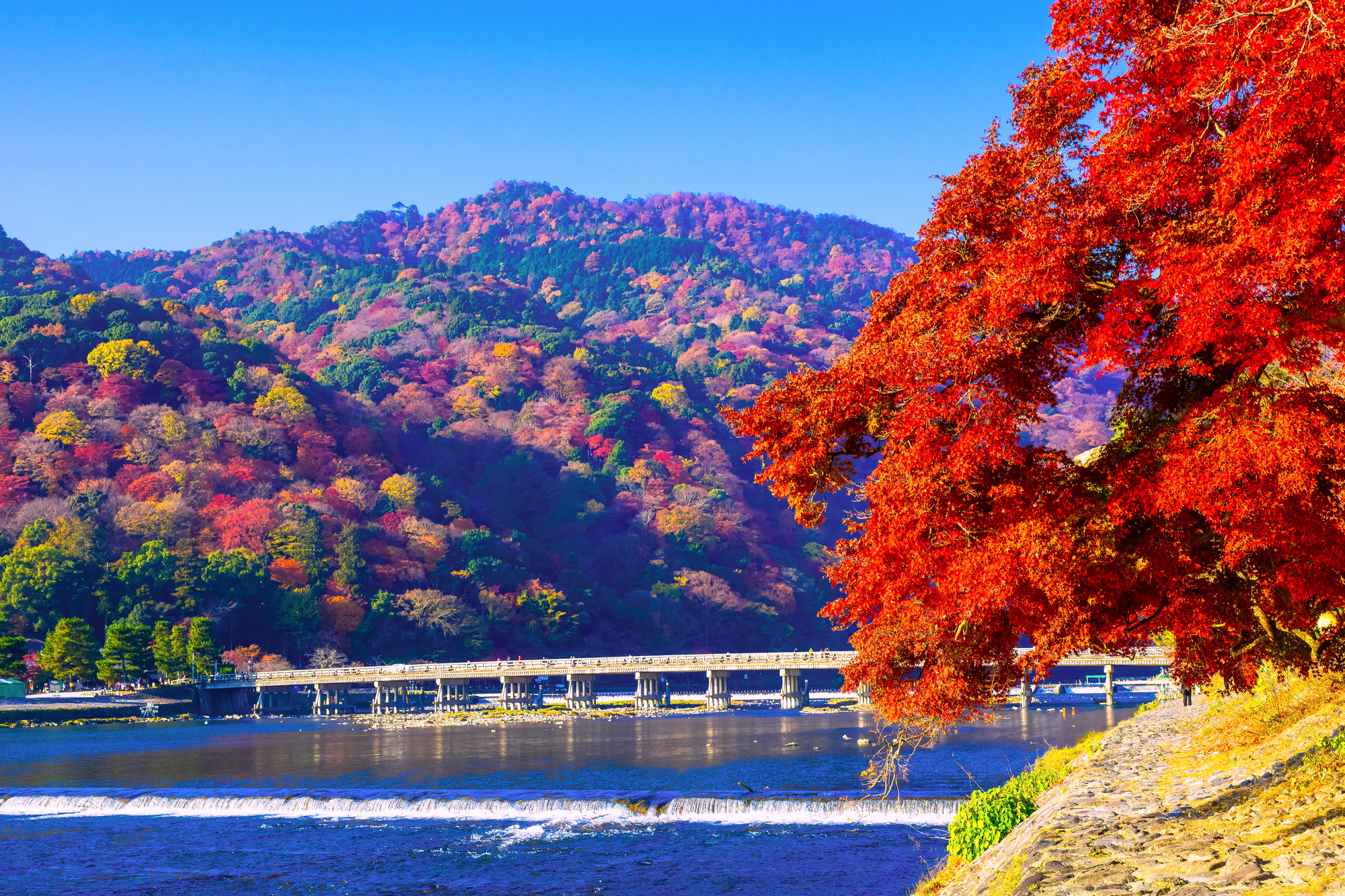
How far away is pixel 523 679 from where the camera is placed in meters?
86.6

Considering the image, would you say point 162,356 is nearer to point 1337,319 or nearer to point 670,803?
point 670,803

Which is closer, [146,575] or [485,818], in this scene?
[485,818]

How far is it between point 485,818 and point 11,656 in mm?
58204

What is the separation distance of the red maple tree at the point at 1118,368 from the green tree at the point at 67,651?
76955mm

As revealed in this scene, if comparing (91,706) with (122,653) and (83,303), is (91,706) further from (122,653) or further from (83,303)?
(83,303)

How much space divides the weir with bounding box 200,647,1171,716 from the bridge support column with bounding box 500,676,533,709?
75mm

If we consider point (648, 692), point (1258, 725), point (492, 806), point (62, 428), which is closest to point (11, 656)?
point (62, 428)

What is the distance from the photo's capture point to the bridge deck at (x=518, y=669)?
80.1 metres

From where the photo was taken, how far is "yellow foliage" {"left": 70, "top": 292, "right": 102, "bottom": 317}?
110250mm

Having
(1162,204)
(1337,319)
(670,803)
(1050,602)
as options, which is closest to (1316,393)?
(1337,319)

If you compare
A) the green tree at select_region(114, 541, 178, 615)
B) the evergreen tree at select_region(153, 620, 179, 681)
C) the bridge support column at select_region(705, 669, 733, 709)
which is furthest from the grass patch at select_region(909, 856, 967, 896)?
the green tree at select_region(114, 541, 178, 615)

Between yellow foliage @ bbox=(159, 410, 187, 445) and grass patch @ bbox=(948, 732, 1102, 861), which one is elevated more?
yellow foliage @ bbox=(159, 410, 187, 445)

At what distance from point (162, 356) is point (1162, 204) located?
4543 inches

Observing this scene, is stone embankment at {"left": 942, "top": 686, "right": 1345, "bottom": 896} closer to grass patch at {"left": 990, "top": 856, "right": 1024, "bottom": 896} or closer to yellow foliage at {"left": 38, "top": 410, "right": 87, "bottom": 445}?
grass patch at {"left": 990, "top": 856, "right": 1024, "bottom": 896}
